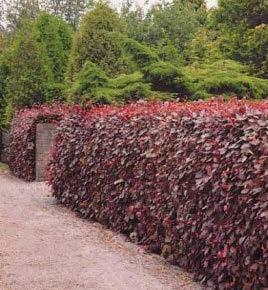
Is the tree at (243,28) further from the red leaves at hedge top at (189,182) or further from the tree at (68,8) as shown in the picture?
the tree at (68,8)

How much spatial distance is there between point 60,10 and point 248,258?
42379 millimetres

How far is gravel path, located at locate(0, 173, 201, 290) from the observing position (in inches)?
238

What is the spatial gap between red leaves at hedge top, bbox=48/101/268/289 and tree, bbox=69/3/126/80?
805cm

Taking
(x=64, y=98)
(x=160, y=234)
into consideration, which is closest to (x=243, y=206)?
(x=160, y=234)

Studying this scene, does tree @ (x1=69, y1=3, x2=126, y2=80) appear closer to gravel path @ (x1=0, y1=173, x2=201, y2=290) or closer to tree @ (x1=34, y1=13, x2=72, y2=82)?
tree @ (x1=34, y1=13, x2=72, y2=82)

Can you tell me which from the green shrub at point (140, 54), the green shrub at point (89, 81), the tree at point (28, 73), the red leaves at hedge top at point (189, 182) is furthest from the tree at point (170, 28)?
the red leaves at hedge top at point (189, 182)

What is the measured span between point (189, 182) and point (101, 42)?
40.3 feet

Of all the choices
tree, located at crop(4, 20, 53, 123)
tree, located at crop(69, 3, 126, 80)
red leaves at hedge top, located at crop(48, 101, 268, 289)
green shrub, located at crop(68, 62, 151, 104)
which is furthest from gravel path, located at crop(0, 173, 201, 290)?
tree, located at crop(4, 20, 53, 123)

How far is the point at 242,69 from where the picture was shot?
17.1m

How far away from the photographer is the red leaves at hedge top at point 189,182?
5.34 metres

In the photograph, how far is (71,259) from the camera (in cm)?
704

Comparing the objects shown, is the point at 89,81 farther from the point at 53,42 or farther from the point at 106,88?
the point at 53,42

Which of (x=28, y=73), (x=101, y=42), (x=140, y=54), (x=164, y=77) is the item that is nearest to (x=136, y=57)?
(x=140, y=54)

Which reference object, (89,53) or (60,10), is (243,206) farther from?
(60,10)
